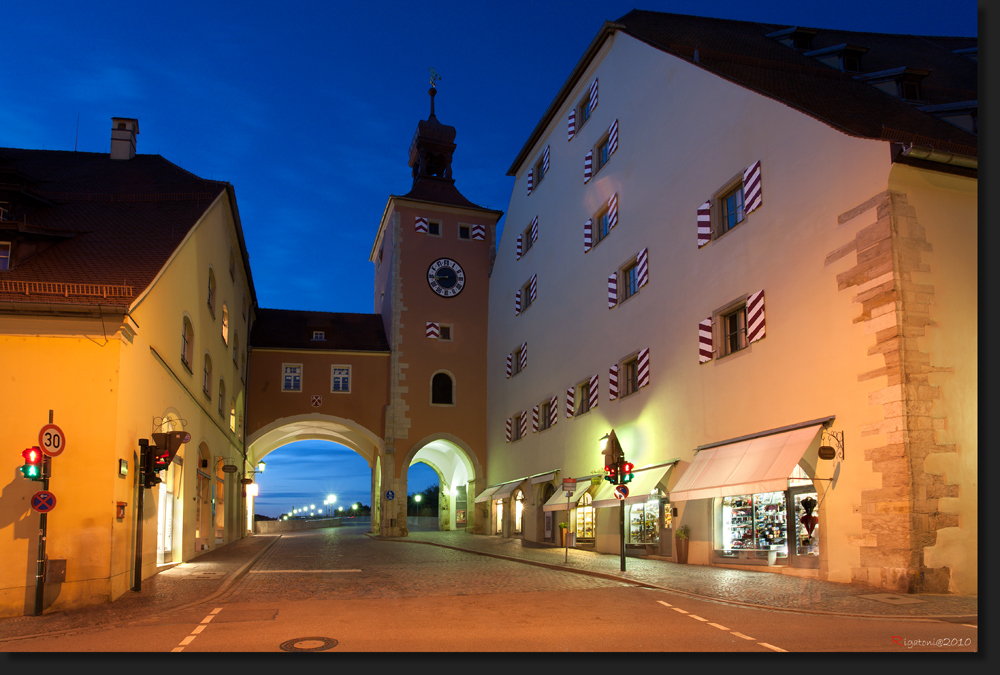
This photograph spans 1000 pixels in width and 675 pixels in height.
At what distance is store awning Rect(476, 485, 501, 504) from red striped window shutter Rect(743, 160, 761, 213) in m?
21.0

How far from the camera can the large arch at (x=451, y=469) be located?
40094 mm

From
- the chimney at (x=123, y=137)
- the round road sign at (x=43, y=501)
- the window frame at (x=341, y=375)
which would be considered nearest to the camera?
the round road sign at (x=43, y=501)

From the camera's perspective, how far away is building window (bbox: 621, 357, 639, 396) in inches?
953

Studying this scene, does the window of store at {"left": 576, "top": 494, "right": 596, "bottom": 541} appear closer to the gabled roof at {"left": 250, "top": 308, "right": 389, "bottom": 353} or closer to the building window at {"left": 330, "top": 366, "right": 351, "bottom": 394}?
the building window at {"left": 330, "top": 366, "right": 351, "bottom": 394}

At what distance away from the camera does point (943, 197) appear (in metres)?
14.5

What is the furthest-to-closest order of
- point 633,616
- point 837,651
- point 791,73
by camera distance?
point 791,73 < point 633,616 < point 837,651

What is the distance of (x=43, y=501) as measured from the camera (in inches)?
481

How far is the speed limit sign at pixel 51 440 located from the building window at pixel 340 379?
2752 centimetres

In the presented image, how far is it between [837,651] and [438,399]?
109ft

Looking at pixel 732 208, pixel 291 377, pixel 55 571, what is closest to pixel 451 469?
pixel 291 377

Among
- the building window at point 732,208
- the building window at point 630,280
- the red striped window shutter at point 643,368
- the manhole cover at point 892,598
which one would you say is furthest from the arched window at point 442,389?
the manhole cover at point 892,598

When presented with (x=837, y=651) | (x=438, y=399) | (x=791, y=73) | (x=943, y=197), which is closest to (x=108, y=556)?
(x=837, y=651)

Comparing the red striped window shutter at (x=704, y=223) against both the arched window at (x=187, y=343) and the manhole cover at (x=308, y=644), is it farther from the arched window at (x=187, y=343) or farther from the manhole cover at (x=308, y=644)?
the manhole cover at (x=308, y=644)

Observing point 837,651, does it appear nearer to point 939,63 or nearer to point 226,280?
point 939,63
